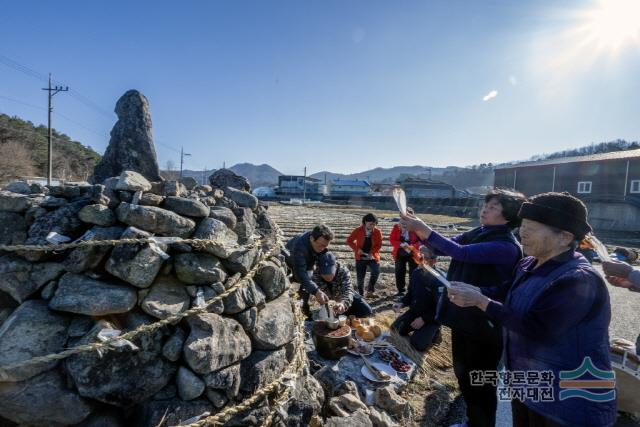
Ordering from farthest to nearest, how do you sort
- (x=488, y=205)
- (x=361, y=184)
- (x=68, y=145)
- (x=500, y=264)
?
(x=361, y=184)
(x=68, y=145)
(x=488, y=205)
(x=500, y=264)

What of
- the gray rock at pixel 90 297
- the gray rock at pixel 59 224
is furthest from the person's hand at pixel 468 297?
the gray rock at pixel 59 224

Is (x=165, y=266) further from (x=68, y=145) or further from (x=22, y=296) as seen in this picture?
(x=68, y=145)

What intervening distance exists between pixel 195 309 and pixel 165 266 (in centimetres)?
49

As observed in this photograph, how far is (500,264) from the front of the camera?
10.3ft

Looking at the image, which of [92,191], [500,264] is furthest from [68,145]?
[500,264]

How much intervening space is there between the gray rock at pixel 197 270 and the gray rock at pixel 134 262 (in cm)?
18

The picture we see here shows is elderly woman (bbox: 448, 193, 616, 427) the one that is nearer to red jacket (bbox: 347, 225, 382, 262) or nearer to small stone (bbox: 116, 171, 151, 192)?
small stone (bbox: 116, 171, 151, 192)

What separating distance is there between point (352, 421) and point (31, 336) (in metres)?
2.68

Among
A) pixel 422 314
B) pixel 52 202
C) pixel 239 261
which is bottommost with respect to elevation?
pixel 422 314

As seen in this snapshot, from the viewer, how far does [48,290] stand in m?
2.44

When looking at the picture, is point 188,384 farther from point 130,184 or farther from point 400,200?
point 400,200

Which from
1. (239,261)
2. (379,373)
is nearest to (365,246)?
(379,373)

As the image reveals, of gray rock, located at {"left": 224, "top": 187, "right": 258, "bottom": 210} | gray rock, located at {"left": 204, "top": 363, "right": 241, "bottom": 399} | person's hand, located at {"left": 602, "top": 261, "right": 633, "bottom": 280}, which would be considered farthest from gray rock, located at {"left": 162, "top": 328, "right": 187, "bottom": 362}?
person's hand, located at {"left": 602, "top": 261, "right": 633, "bottom": 280}

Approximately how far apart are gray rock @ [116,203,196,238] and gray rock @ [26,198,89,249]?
31cm
